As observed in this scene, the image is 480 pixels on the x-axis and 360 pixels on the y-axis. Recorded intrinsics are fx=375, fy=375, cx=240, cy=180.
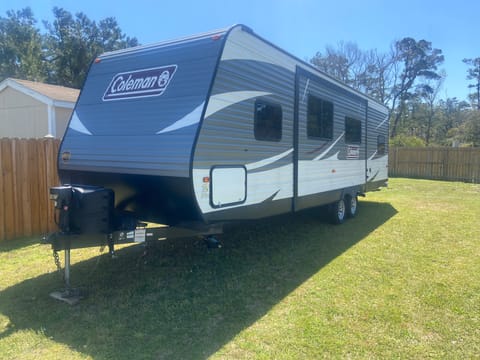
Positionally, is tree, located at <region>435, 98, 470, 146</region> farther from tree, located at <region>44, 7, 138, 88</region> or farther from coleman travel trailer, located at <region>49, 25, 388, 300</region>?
coleman travel trailer, located at <region>49, 25, 388, 300</region>

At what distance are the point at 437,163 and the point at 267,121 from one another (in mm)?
19412

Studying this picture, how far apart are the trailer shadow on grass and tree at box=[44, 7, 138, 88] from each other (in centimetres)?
3217

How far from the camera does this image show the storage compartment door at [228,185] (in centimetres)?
438

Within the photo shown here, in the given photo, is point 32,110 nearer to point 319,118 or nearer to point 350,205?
point 319,118

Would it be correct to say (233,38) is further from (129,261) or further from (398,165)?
(398,165)

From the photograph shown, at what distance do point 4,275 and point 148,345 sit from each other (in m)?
2.90

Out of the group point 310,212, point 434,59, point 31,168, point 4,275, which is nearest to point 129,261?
point 4,275

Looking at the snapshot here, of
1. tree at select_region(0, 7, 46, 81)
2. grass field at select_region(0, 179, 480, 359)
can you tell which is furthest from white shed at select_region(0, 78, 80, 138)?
tree at select_region(0, 7, 46, 81)

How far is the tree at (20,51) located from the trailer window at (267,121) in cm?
3646

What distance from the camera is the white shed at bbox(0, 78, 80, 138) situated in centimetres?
1265

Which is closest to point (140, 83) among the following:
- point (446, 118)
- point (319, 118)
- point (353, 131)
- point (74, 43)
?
point (319, 118)

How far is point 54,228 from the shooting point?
24.1 ft

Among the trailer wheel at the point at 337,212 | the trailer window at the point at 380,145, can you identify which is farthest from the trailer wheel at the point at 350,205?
the trailer window at the point at 380,145

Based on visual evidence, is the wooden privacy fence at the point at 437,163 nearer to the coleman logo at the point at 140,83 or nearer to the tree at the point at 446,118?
the coleman logo at the point at 140,83
